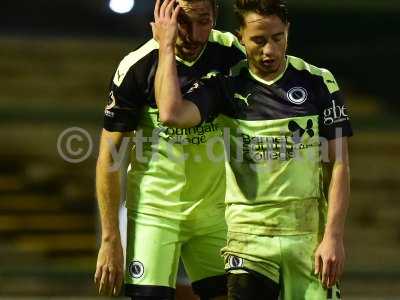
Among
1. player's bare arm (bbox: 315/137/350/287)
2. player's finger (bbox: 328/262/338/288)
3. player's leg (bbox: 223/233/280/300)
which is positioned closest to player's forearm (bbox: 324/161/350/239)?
player's bare arm (bbox: 315/137/350/287)

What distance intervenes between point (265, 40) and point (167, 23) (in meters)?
0.37

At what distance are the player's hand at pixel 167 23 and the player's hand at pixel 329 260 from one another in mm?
883

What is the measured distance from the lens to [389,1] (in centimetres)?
831

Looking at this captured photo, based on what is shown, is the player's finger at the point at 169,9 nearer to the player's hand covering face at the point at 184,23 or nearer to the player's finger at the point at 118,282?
the player's hand covering face at the point at 184,23

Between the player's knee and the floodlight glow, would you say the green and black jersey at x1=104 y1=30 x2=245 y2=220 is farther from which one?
the floodlight glow

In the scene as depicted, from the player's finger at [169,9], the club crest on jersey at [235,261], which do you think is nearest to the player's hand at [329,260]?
the club crest on jersey at [235,261]

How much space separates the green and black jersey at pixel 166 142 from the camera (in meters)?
5.04

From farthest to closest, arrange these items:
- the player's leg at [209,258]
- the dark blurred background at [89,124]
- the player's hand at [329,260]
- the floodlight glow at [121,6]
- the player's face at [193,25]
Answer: the floodlight glow at [121,6] → the dark blurred background at [89,124] → the player's leg at [209,258] → the player's face at [193,25] → the player's hand at [329,260]

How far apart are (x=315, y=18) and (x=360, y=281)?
228 centimetres

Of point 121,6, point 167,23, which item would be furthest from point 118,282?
point 121,6

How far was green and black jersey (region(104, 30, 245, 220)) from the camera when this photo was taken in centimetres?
504

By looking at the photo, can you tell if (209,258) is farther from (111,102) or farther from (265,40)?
(265,40)

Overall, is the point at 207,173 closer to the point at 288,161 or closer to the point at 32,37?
the point at 288,161

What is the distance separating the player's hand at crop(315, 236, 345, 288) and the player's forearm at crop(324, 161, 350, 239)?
3cm
